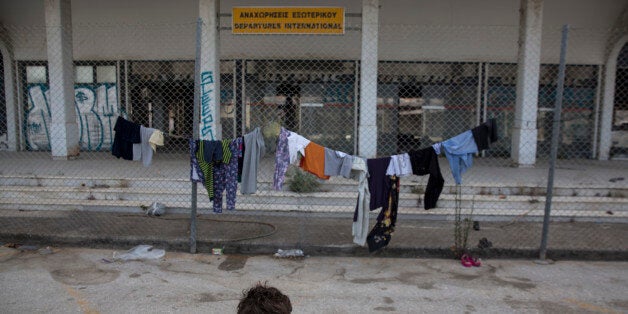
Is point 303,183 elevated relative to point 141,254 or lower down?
elevated

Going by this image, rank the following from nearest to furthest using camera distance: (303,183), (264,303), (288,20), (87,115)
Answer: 1. (264,303)
2. (303,183)
3. (288,20)
4. (87,115)

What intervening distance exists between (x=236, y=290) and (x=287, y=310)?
9.58ft

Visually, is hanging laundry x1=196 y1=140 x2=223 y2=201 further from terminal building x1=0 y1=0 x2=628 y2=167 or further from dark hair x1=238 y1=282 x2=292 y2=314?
terminal building x1=0 y1=0 x2=628 y2=167

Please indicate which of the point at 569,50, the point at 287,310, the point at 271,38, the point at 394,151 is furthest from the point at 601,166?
the point at 287,310

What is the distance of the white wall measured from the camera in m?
11.5

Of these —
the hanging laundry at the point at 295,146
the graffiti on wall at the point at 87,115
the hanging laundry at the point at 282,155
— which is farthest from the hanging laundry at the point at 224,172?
the graffiti on wall at the point at 87,115

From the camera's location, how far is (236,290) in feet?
15.3

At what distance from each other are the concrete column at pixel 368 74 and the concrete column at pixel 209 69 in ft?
9.76

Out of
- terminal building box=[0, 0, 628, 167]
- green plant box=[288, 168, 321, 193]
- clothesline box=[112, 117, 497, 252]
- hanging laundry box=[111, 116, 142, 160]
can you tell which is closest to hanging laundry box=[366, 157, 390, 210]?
clothesline box=[112, 117, 497, 252]

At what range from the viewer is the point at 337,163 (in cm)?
534

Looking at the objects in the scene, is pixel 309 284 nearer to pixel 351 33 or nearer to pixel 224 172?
pixel 224 172

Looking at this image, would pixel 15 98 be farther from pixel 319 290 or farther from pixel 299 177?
pixel 319 290

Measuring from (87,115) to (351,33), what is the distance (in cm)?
742

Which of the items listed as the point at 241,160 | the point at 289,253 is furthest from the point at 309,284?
the point at 241,160
